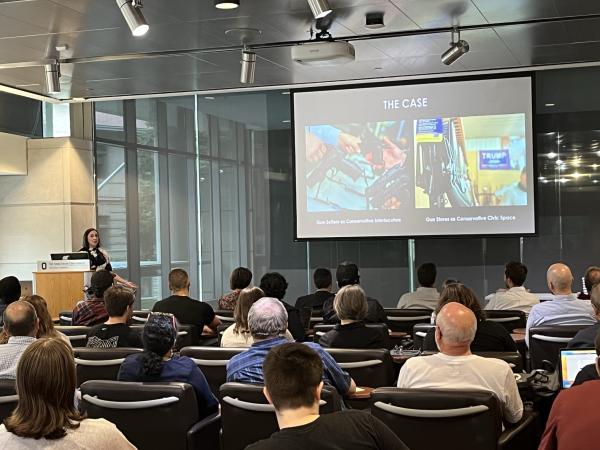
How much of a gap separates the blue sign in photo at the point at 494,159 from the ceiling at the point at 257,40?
1.02 meters

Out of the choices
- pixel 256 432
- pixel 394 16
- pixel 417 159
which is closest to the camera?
pixel 256 432

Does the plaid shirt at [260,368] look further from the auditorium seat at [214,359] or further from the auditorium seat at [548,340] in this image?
the auditorium seat at [548,340]

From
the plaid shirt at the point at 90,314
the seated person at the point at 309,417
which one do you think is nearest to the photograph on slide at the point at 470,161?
the plaid shirt at the point at 90,314

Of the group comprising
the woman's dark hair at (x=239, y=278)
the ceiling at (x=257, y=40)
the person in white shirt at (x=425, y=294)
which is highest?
the ceiling at (x=257, y=40)

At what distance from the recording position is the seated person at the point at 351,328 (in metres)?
5.00

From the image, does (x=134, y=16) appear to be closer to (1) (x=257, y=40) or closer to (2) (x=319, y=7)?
(2) (x=319, y=7)

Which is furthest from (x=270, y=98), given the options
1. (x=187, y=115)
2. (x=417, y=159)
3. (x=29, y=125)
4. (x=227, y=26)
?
(x=227, y=26)

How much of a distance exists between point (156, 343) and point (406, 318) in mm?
3731

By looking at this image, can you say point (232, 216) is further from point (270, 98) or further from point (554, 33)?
point (554, 33)

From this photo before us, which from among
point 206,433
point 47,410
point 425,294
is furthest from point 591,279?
point 47,410

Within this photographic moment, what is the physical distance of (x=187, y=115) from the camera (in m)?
11.8

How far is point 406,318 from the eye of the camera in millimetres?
7141

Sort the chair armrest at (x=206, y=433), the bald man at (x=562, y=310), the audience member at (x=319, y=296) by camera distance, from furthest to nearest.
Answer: the audience member at (x=319, y=296) → the bald man at (x=562, y=310) → the chair armrest at (x=206, y=433)

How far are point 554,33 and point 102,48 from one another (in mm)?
4454
